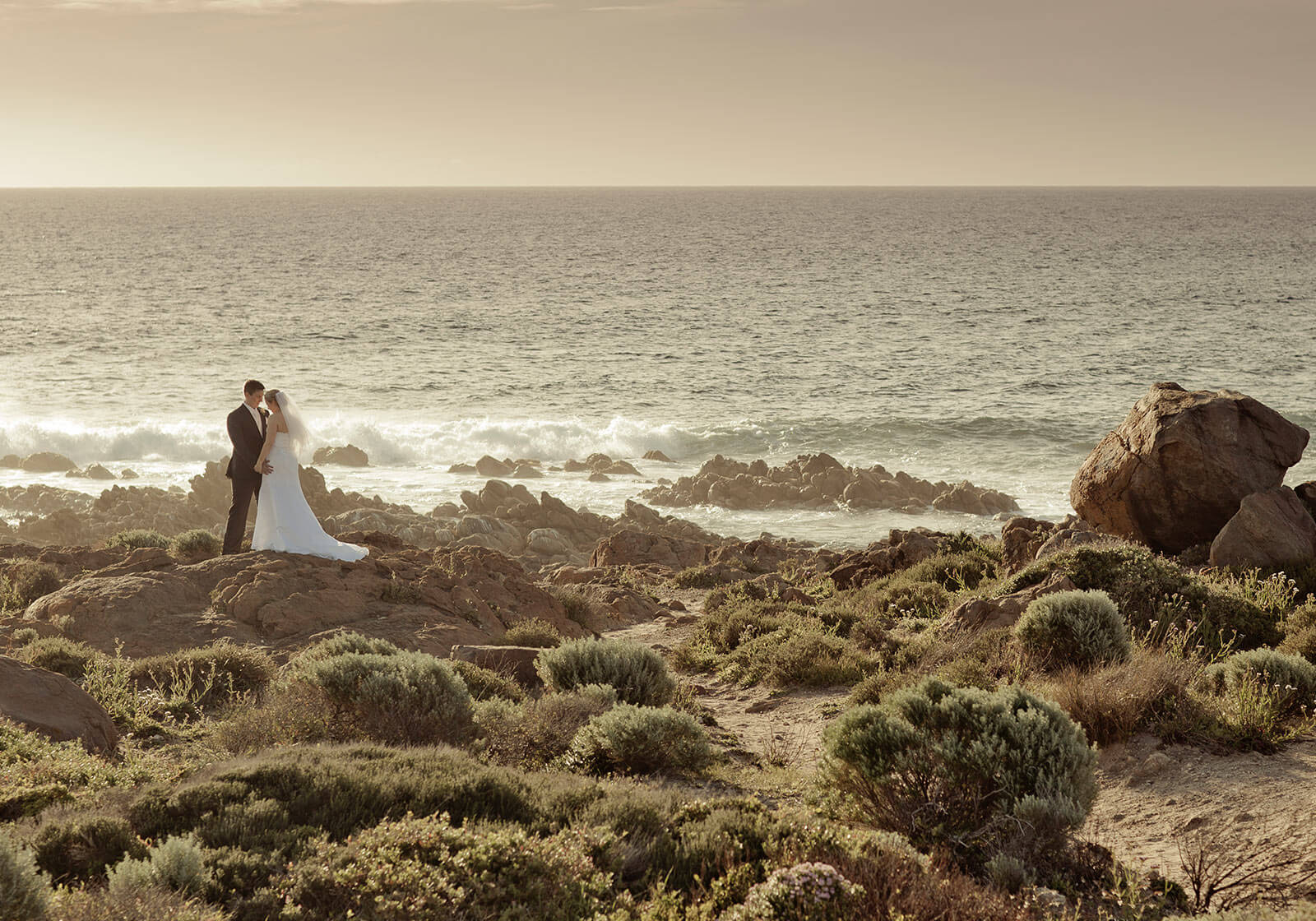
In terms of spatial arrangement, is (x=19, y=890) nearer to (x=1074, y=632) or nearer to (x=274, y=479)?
(x=1074, y=632)

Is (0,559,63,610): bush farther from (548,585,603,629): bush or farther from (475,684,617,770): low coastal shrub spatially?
(475,684,617,770): low coastal shrub

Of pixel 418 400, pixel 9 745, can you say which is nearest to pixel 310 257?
pixel 418 400

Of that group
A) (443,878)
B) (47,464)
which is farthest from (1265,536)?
(47,464)

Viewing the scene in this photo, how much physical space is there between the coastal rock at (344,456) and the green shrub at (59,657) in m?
20.0

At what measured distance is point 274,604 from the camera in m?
10.4

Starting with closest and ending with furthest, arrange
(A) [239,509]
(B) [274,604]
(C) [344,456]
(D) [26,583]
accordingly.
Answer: (B) [274,604] → (D) [26,583] → (A) [239,509] → (C) [344,456]

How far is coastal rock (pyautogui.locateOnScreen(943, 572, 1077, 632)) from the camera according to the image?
32.3 ft

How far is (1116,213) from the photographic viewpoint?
523 feet

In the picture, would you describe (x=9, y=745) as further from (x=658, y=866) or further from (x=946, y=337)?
(x=946, y=337)

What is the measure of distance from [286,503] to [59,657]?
4.17 m

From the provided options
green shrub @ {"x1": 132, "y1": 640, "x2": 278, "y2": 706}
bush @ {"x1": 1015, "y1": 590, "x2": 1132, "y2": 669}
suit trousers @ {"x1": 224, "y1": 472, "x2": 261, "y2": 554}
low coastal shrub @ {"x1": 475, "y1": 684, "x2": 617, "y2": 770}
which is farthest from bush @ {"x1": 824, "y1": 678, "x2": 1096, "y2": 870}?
suit trousers @ {"x1": 224, "y1": 472, "x2": 261, "y2": 554}

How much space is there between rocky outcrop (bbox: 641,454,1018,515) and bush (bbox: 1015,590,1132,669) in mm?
15114

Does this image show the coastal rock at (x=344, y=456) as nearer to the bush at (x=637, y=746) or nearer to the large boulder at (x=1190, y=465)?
the large boulder at (x=1190, y=465)

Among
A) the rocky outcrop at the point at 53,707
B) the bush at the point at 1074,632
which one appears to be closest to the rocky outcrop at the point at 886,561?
the bush at the point at 1074,632
